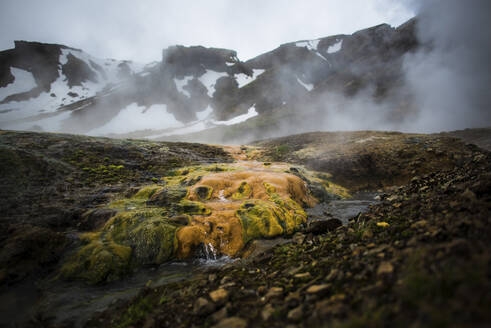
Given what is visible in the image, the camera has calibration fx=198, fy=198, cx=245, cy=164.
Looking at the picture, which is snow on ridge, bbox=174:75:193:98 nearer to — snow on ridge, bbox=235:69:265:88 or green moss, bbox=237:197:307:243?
snow on ridge, bbox=235:69:265:88

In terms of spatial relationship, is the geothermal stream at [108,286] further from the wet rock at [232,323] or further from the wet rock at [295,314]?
the wet rock at [295,314]

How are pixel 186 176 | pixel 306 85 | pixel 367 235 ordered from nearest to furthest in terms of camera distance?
pixel 367 235
pixel 186 176
pixel 306 85

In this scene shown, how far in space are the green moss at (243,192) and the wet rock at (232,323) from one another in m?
6.42

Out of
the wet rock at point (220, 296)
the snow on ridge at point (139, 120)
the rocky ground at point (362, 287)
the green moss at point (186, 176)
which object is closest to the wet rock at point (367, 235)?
the rocky ground at point (362, 287)

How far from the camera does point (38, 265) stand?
5004 millimetres

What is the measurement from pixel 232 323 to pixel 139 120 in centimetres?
8788

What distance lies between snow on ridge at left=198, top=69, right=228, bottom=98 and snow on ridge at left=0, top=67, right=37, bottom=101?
70.2m

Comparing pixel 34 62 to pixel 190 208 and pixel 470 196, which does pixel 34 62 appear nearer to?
pixel 190 208

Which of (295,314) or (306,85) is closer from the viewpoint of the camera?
(295,314)

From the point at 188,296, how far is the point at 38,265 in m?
4.55

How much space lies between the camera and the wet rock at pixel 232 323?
2305 mm

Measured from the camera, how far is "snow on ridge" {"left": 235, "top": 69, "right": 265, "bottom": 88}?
9251 centimetres

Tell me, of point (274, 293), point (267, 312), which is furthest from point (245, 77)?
point (267, 312)

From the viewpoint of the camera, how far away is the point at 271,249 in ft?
17.3
